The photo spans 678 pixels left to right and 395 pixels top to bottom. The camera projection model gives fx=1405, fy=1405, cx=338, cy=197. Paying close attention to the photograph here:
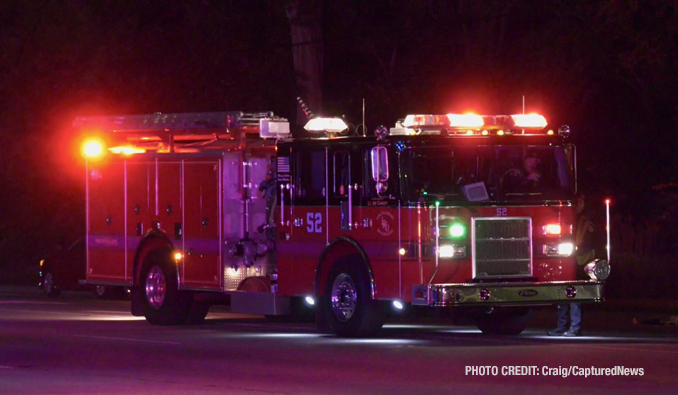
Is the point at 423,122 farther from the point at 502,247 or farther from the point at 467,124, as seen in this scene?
the point at 502,247

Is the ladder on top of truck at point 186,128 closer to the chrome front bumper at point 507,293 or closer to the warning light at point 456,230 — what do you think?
the warning light at point 456,230

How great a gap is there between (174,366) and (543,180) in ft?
19.8

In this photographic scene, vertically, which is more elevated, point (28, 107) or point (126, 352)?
point (28, 107)

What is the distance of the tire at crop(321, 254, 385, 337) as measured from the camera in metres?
18.3

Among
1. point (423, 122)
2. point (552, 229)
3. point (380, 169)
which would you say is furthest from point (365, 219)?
point (552, 229)

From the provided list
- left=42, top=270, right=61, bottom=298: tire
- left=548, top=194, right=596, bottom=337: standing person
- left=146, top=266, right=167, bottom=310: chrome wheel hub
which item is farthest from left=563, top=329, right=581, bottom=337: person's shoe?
left=42, top=270, right=61, bottom=298: tire

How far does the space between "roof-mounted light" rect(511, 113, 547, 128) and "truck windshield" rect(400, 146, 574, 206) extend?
335 millimetres

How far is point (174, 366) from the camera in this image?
15.1 m

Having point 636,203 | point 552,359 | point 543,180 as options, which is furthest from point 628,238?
point 552,359

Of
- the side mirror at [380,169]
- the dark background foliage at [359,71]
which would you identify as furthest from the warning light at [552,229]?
the dark background foliage at [359,71]

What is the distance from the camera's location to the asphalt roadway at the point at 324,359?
13.2 m

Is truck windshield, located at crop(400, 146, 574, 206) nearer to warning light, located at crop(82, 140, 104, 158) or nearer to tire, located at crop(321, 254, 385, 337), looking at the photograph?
tire, located at crop(321, 254, 385, 337)

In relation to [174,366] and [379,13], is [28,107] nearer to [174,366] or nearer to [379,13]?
[379,13]

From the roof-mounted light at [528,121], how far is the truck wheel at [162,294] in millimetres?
5966
